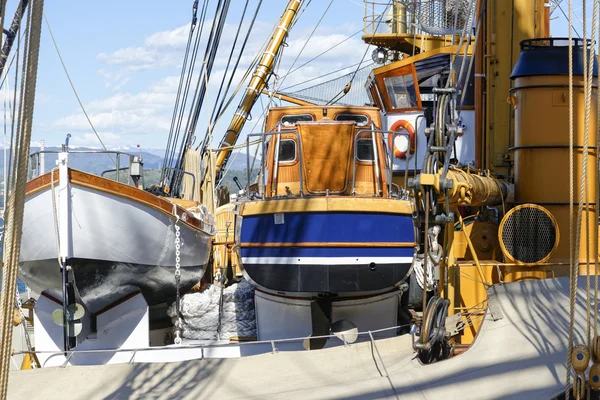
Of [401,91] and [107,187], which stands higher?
[401,91]

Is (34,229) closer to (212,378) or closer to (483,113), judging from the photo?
(212,378)

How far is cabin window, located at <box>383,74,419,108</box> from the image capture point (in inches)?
547

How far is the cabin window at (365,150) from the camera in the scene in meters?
10.0

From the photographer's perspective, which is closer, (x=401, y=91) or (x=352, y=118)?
(x=352, y=118)

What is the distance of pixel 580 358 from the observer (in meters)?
4.88

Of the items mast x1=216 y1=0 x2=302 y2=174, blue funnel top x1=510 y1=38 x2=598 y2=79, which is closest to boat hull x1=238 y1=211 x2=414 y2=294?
blue funnel top x1=510 y1=38 x2=598 y2=79

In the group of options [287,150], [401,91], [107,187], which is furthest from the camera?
[401,91]

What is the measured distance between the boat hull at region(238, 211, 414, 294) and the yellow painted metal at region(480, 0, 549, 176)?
269 cm

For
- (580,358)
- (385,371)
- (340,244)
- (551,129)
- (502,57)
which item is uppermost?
(502,57)

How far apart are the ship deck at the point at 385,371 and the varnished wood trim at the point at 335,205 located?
1793 millimetres

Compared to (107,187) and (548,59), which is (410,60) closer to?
(548,59)

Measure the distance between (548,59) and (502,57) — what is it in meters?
2.02

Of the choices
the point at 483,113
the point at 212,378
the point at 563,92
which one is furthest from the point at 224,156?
the point at 212,378

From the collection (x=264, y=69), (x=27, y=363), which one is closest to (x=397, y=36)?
(x=264, y=69)
